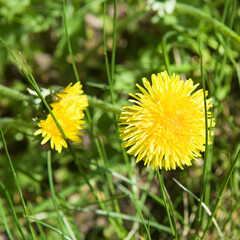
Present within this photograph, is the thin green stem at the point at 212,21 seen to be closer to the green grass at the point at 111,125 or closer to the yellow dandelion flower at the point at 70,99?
the green grass at the point at 111,125

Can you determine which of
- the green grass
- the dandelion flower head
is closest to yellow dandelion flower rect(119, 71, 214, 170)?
the dandelion flower head

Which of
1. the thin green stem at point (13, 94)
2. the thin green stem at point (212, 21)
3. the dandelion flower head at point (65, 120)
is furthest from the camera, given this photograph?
the thin green stem at point (212, 21)

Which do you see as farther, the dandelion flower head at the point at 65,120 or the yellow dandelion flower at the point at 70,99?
the yellow dandelion flower at the point at 70,99

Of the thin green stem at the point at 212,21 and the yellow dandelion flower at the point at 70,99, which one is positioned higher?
the thin green stem at the point at 212,21

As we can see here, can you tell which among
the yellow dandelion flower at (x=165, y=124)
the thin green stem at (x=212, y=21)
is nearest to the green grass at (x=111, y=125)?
the thin green stem at (x=212, y=21)

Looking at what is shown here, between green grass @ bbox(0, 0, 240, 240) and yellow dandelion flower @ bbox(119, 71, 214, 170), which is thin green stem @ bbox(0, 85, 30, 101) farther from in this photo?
yellow dandelion flower @ bbox(119, 71, 214, 170)

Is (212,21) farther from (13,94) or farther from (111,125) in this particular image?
(13,94)

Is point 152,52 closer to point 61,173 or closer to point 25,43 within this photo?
point 25,43

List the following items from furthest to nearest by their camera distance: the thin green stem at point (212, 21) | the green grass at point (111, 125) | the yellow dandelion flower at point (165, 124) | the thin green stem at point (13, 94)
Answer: the green grass at point (111, 125), the thin green stem at point (212, 21), the thin green stem at point (13, 94), the yellow dandelion flower at point (165, 124)
